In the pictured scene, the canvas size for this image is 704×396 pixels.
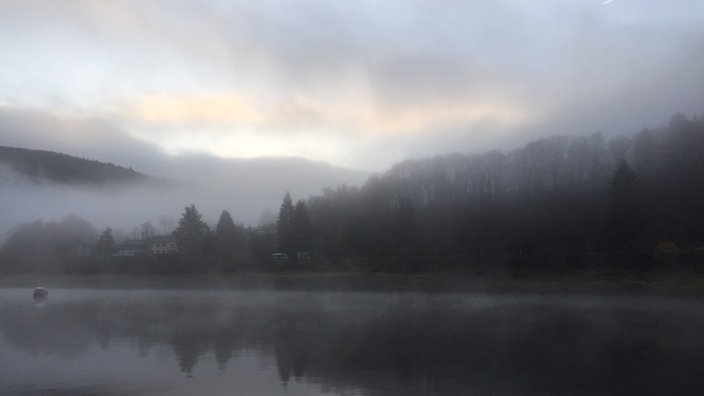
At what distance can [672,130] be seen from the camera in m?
61.2

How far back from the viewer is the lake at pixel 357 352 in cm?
1543

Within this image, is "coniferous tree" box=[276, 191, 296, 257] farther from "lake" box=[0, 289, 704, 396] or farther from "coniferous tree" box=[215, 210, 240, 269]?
"lake" box=[0, 289, 704, 396]

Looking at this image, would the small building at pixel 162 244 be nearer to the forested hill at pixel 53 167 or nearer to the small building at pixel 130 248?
the small building at pixel 130 248

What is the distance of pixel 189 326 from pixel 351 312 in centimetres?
914

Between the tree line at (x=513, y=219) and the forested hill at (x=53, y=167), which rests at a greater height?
the forested hill at (x=53, y=167)

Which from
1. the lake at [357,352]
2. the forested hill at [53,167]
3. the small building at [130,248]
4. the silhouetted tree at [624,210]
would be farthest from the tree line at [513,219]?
the forested hill at [53,167]

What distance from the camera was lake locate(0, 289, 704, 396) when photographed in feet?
50.6

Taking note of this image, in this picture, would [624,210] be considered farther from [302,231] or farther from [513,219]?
[302,231]

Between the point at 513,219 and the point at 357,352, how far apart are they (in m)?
45.5

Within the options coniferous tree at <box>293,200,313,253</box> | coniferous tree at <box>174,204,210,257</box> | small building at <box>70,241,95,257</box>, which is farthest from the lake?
small building at <box>70,241,95,257</box>

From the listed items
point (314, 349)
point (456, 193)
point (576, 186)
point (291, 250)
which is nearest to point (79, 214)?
point (291, 250)

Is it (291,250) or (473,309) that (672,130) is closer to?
(473,309)

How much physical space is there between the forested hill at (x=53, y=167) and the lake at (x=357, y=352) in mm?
105978

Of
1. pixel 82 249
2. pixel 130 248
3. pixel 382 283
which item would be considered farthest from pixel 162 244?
pixel 382 283
